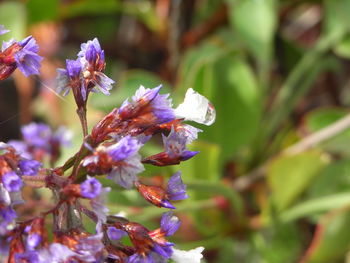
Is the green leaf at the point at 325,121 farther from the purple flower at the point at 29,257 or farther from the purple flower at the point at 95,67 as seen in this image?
the purple flower at the point at 29,257

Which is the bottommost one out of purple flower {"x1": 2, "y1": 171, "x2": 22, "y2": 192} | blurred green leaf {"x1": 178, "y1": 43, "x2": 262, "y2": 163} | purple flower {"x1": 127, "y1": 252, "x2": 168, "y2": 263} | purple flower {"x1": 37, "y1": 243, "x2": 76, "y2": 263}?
purple flower {"x1": 37, "y1": 243, "x2": 76, "y2": 263}

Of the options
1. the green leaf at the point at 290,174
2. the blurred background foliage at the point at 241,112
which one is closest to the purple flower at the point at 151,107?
the blurred background foliage at the point at 241,112

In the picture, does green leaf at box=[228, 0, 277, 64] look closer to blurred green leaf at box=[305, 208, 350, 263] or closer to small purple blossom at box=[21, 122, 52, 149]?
blurred green leaf at box=[305, 208, 350, 263]

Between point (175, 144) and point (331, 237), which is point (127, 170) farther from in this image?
point (331, 237)

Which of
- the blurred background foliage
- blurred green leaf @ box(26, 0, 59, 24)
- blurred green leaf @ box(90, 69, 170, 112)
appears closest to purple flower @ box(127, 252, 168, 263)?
the blurred background foliage

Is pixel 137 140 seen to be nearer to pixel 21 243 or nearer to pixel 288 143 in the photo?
pixel 21 243
